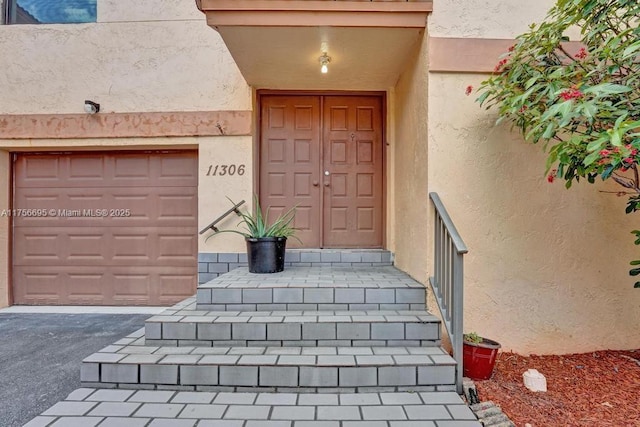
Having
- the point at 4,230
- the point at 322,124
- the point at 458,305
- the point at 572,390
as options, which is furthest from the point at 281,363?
the point at 4,230

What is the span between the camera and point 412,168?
10.3 feet

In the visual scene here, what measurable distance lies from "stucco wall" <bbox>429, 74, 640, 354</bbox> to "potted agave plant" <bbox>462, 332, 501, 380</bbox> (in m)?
0.47

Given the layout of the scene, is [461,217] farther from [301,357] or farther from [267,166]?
[267,166]

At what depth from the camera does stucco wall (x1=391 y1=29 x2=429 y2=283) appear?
284 centimetres

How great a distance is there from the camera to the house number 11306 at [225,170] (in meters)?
3.83

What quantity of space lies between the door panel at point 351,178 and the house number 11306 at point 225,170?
97 centimetres

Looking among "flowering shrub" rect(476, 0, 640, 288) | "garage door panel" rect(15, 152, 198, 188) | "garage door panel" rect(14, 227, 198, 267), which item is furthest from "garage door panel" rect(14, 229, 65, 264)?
"flowering shrub" rect(476, 0, 640, 288)

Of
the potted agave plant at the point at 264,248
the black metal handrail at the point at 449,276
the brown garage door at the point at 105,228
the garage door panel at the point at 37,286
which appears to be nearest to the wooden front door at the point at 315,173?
the potted agave plant at the point at 264,248

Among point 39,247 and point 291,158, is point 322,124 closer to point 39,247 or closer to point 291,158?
point 291,158

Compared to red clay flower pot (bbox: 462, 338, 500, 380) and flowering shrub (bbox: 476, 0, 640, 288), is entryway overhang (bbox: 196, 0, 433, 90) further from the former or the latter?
red clay flower pot (bbox: 462, 338, 500, 380)

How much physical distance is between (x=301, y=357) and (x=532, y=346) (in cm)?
189

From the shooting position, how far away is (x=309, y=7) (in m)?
2.68

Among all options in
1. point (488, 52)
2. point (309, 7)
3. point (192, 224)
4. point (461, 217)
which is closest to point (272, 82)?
point (309, 7)

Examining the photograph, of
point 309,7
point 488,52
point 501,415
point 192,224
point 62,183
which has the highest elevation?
point 309,7
